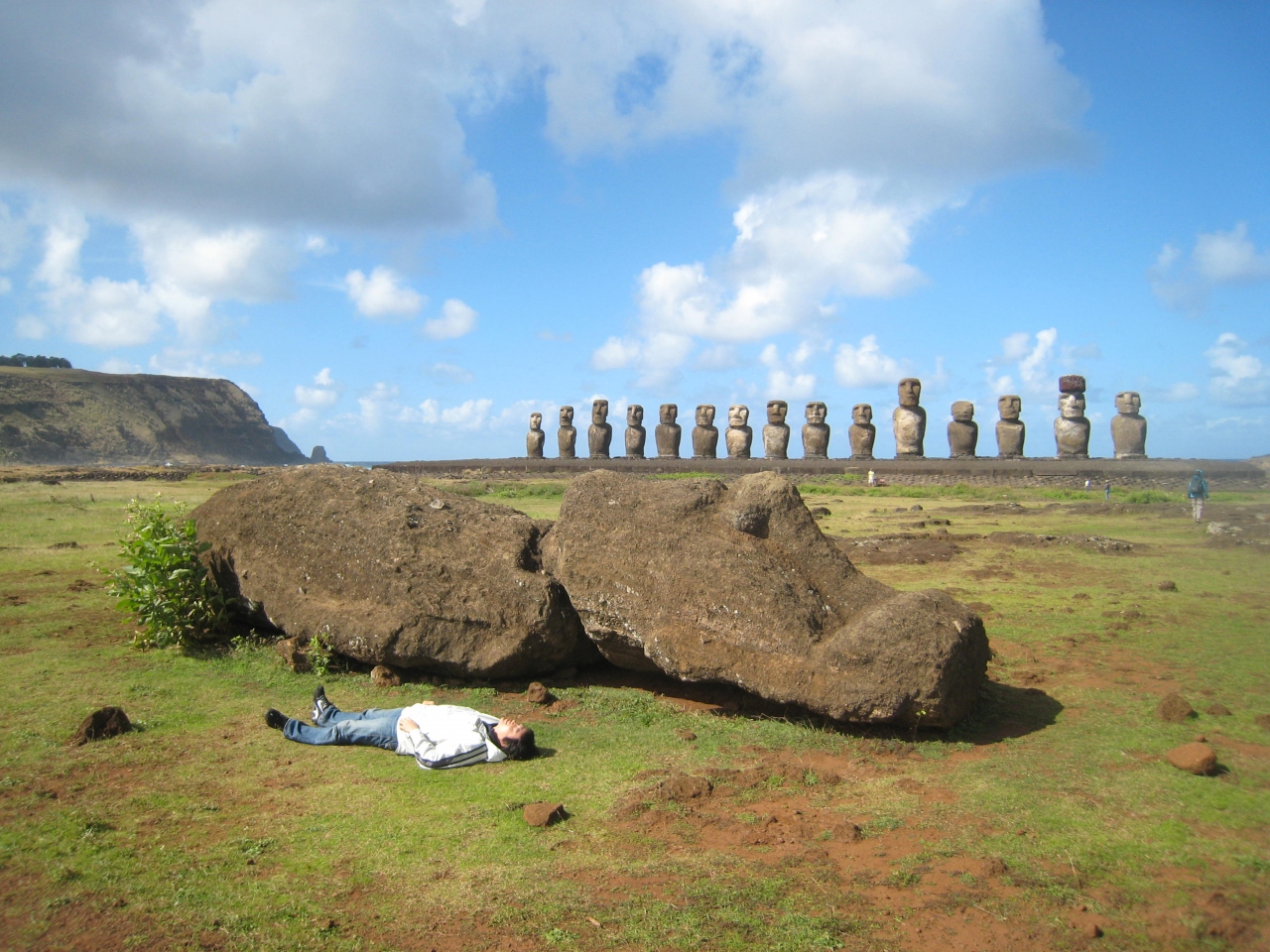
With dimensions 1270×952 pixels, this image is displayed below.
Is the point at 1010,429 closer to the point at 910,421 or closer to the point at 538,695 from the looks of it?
the point at 910,421

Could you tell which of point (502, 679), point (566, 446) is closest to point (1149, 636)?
point (502, 679)

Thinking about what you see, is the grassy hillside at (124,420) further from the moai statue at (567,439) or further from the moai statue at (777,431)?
the moai statue at (777,431)

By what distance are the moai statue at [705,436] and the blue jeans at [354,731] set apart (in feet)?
95.1

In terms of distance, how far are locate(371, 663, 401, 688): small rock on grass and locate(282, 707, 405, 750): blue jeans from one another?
1257 mm

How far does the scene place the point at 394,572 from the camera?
314 inches

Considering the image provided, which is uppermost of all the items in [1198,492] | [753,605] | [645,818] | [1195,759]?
[1198,492]

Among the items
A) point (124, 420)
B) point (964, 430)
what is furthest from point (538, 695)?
point (124, 420)

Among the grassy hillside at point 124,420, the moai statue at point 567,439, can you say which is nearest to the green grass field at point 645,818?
the moai statue at point 567,439

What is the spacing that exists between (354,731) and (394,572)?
6.60ft

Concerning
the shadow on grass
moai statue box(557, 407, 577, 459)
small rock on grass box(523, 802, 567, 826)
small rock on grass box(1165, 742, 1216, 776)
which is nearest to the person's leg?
small rock on grass box(523, 802, 567, 826)

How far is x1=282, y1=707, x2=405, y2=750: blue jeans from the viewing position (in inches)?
242

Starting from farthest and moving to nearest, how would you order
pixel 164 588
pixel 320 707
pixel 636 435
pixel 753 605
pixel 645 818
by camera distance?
pixel 636 435, pixel 164 588, pixel 753 605, pixel 320 707, pixel 645 818

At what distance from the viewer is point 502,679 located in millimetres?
7789

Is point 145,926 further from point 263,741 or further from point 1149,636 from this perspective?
point 1149,636
